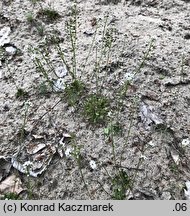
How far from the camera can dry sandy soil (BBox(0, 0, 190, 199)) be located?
4.15 m

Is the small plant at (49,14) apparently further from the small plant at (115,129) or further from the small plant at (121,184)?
the small plant at (121,184)

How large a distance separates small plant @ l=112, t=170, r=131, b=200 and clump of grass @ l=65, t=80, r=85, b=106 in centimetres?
97

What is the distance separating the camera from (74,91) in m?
4.79

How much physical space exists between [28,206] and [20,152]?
667mm

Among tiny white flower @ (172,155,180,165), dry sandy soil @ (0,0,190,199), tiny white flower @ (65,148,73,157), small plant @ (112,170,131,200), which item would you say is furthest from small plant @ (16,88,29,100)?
tiny white flower @ (172,155,180,165)

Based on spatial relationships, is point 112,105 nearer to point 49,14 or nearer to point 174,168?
point 174,168

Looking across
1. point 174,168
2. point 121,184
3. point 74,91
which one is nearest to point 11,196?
point 121,184

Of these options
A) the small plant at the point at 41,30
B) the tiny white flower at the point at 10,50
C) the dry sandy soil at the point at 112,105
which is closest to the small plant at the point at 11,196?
the dry sandy soil at the point at 112,105

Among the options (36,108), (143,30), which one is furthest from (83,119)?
(143,30)

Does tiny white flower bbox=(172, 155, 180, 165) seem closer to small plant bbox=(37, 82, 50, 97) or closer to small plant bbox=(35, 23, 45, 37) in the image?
small plant bbox=(37, 82, 50, 97)

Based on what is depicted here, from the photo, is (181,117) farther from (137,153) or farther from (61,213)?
(61,213)

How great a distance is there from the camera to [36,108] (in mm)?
4707

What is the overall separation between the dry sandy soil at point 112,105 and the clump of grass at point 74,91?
8 centimetres

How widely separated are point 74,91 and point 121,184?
3.98ft
